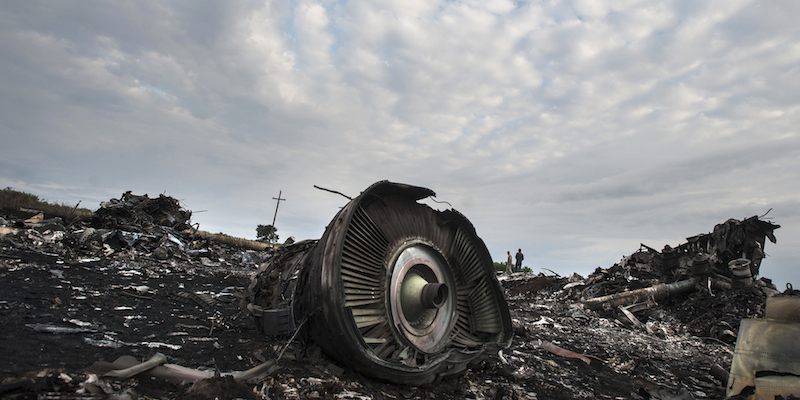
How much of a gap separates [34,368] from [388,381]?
223 cm

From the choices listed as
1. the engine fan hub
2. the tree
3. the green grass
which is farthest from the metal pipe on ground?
the tree

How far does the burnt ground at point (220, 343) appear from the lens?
241cm

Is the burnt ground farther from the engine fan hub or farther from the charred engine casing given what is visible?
the engine fan hub

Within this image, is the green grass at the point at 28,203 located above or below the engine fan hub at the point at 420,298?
above

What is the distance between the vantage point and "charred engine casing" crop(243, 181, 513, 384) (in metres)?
2.66

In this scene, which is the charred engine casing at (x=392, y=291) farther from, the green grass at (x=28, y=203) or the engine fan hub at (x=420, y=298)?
the green grass at (x=28, y=203)

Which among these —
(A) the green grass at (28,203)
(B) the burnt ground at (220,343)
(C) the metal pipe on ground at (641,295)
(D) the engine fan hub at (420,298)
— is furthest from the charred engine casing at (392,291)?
(A) the green grass at (28,203)

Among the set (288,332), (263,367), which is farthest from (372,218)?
(263,367)

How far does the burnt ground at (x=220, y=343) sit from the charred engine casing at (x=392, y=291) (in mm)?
242

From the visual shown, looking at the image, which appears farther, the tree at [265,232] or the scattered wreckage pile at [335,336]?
the tree at [265,232]

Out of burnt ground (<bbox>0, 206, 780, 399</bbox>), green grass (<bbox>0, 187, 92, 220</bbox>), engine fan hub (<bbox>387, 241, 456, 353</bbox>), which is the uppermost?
green grass (<bbox>0, 187, 92, 220</bbox>)

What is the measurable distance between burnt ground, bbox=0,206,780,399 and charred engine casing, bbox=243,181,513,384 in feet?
0.80

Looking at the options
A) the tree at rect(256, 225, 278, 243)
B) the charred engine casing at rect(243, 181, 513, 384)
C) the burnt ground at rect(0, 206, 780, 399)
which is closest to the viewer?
the burnt ground at rect(0, 206, 780, 399)

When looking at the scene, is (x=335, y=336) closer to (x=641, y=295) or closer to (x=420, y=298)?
(x=420, y=298)
